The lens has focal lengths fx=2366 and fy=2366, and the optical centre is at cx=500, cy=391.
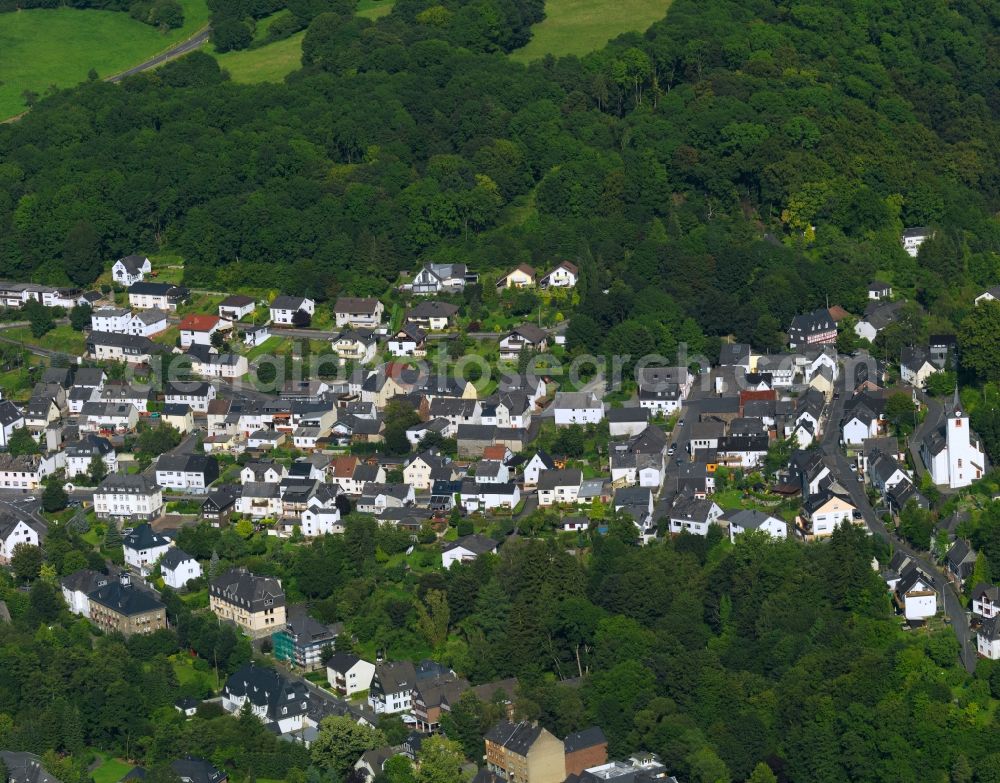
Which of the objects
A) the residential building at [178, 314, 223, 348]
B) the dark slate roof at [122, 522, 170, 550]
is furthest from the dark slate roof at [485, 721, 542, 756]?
the residential building at [178, 314, 223, 348]

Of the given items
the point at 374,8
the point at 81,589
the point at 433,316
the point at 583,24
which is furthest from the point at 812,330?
the point at 374,8

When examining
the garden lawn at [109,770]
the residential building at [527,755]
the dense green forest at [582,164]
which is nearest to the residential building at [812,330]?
the dense green forest at [582,164]

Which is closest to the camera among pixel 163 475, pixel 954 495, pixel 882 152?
pixel 954 495

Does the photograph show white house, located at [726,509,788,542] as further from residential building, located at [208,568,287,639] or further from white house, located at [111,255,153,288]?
white house, located at [111,255,153,288]

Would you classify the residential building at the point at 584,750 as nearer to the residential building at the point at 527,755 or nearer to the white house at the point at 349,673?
the residential building at the point at 527,755

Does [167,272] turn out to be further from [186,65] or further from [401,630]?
[401,630]

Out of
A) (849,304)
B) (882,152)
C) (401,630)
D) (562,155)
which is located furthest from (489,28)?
(401,630)

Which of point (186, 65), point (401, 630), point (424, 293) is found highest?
point (186, 65)

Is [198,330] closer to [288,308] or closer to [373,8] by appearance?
[288,308]
